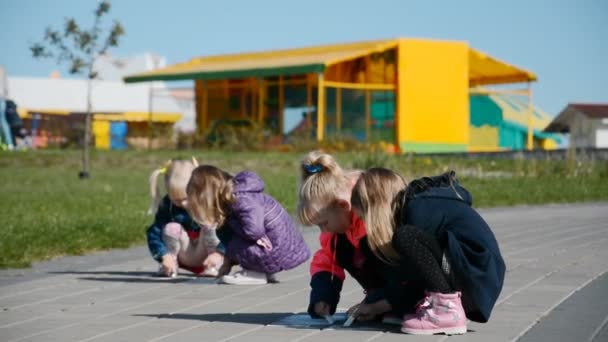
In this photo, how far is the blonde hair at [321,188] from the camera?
6.41m

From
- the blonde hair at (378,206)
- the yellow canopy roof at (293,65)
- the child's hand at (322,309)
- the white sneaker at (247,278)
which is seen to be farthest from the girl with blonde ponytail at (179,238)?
the yellow canopy roof at (293,65)

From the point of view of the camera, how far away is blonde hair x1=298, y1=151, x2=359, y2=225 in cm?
641

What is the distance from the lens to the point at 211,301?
7.60 m

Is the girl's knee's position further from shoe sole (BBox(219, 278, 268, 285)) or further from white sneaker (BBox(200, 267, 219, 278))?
shoe sole (BBox(219, 278, 268, 285))

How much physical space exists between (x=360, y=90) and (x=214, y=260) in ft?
91.3

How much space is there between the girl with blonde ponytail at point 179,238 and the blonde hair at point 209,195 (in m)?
0.54

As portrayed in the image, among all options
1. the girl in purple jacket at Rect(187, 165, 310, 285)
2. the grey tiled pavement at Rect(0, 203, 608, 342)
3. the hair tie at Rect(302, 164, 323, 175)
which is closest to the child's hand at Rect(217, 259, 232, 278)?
the girl in purple jacket at Rect(187, 165, 310, 285)

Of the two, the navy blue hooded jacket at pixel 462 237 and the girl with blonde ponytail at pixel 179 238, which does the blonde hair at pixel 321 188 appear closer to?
the navy blue hooded jacket at pixel 462 237

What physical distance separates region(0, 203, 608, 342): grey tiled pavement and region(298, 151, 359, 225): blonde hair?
63 centimetres

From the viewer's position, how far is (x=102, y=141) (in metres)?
48.4

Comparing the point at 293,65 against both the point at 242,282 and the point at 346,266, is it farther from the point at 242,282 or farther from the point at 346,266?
the point at 346,266

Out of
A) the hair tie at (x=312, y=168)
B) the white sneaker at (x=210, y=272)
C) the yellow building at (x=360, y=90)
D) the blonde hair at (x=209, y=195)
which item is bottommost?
the white sneaker at (x=210, y=272)

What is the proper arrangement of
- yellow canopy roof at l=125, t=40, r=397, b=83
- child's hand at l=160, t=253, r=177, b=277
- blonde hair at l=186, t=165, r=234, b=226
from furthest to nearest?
yellow canopy roof at l=125, t=40, r=397, b=83, child's hand at l=160, t=253, r=177, b=277, blonde hair at l=186, t=165, r=234, b=226

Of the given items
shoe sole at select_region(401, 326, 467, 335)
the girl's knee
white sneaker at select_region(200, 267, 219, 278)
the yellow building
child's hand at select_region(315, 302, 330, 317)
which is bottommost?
white sneaker at select_region(200, 267, 219, 278)
